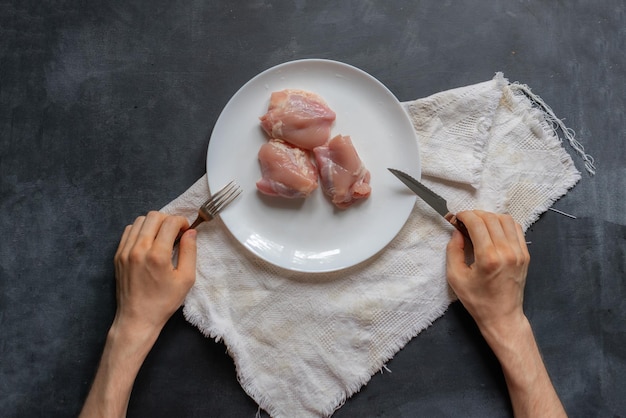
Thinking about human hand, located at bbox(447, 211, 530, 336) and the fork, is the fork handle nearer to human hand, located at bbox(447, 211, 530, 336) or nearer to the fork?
the fork

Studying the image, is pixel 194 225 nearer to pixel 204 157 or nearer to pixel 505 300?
pixel 204 157

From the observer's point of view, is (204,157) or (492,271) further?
(204,157)

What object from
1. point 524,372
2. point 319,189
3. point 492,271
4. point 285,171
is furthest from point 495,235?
point 285,171

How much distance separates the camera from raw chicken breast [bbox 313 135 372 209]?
158cm

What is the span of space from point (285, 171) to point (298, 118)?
0.16m

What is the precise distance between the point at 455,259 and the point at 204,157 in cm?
85

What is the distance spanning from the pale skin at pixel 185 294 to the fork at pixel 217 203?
0.17ft

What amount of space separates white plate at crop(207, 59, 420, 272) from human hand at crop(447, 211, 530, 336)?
0.69 ft

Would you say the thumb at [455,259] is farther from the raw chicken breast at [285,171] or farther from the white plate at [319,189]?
the raw chicken breast at [285,171]

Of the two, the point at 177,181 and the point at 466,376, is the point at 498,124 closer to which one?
the point at 466,376

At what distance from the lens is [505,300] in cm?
161

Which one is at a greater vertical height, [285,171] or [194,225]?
[285,171]

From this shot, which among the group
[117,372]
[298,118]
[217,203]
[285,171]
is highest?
[298,118]

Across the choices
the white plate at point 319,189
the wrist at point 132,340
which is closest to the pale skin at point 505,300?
the white plate at point 319,189
